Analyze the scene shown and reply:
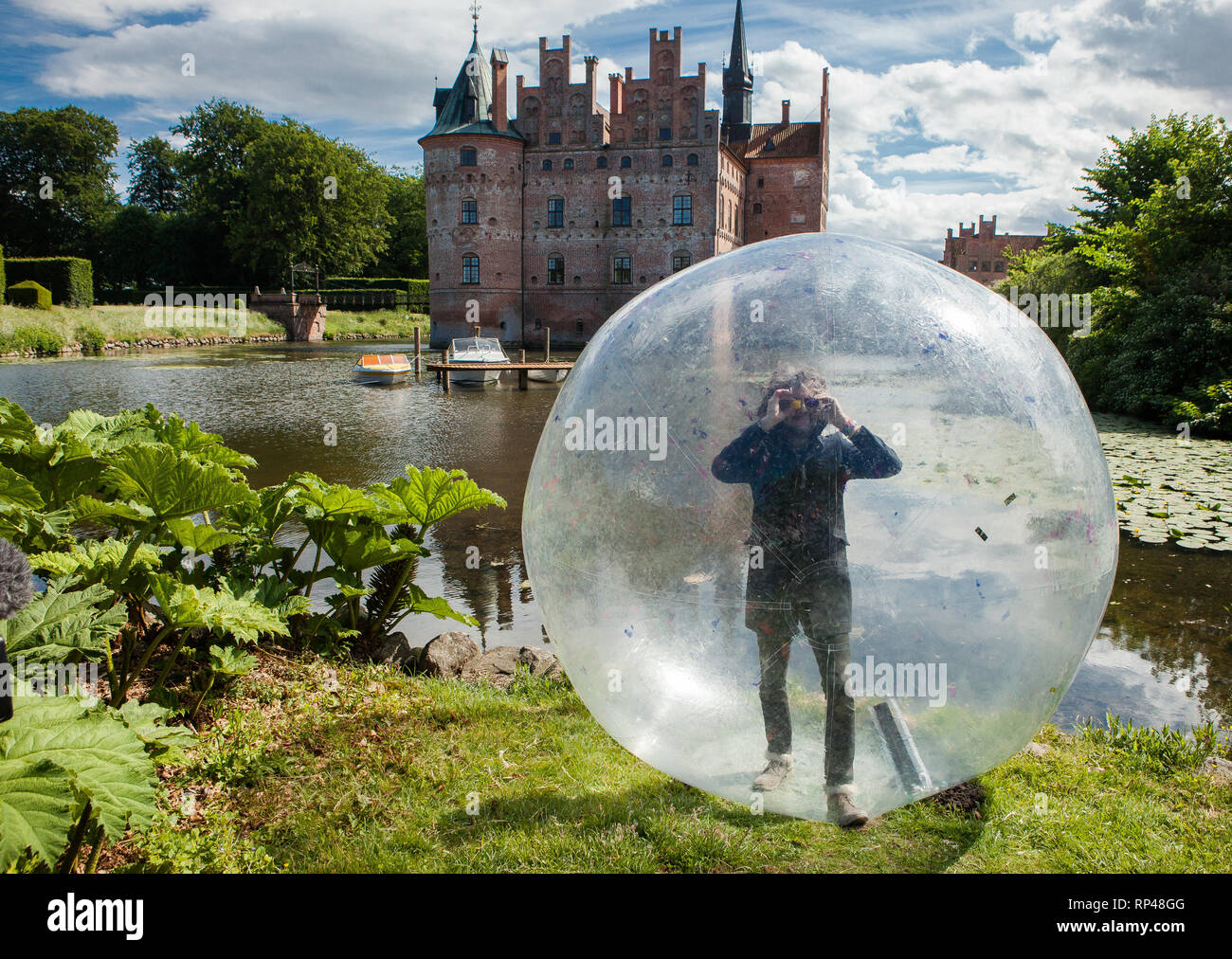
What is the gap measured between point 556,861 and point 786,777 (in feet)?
2.73

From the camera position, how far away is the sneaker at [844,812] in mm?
2744

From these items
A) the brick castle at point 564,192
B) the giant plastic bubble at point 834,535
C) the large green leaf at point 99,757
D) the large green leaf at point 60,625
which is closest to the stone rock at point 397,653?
the large green leaf at point 60,625

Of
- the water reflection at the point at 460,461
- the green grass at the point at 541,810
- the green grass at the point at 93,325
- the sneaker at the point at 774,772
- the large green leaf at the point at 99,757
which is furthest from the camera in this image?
the green grass at the point at 93,325

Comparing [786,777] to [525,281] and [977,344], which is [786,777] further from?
[525,281]

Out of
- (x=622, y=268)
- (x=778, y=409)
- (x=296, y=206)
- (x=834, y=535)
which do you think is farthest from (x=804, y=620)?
(x=296, y=206)

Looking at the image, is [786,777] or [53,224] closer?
[786,777]

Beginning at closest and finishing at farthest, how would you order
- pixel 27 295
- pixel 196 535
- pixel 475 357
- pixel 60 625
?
pixel 60 625, pixel 196 535, pixel 475 357, pixel 27 295

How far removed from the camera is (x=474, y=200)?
144 feet

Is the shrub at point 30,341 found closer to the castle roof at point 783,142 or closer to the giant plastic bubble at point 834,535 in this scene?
the giant plastic bubble at point 834,535

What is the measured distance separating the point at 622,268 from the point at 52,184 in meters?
41.4

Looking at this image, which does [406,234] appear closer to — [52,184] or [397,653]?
[52,184]

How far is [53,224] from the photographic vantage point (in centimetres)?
5925

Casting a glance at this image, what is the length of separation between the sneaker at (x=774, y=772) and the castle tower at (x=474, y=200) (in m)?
42.1
